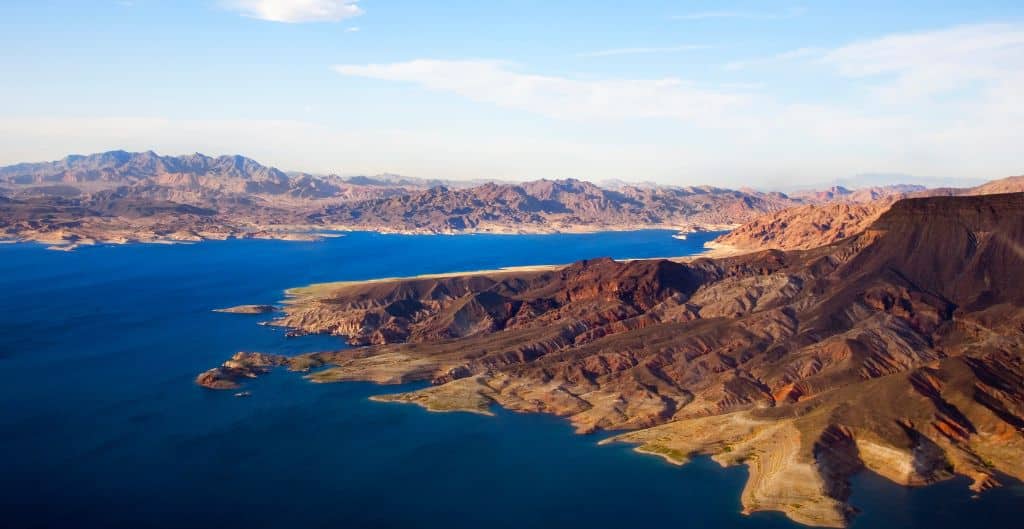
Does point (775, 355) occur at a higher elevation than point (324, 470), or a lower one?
higher

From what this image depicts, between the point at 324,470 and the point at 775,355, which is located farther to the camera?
the point at 775,355

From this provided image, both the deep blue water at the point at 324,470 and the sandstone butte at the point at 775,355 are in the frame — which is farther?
the sandstone butte at the point at 775,355

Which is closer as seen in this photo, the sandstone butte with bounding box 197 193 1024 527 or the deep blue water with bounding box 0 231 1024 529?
the deep blue water with bounding box 0 231 1024 529

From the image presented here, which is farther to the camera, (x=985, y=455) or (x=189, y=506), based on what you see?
(x=985, y=455)

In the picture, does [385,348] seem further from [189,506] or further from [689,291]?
[189,506]

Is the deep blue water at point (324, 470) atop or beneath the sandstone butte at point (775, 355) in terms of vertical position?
beneath

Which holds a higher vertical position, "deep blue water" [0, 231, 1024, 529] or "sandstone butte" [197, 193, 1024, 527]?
"sandstone butte" [197, 193, 1024, 527]

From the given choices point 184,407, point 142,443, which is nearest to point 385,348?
point 184,407

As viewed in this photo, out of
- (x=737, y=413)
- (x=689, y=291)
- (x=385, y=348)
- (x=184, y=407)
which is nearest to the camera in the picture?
(x=737, y=413)
